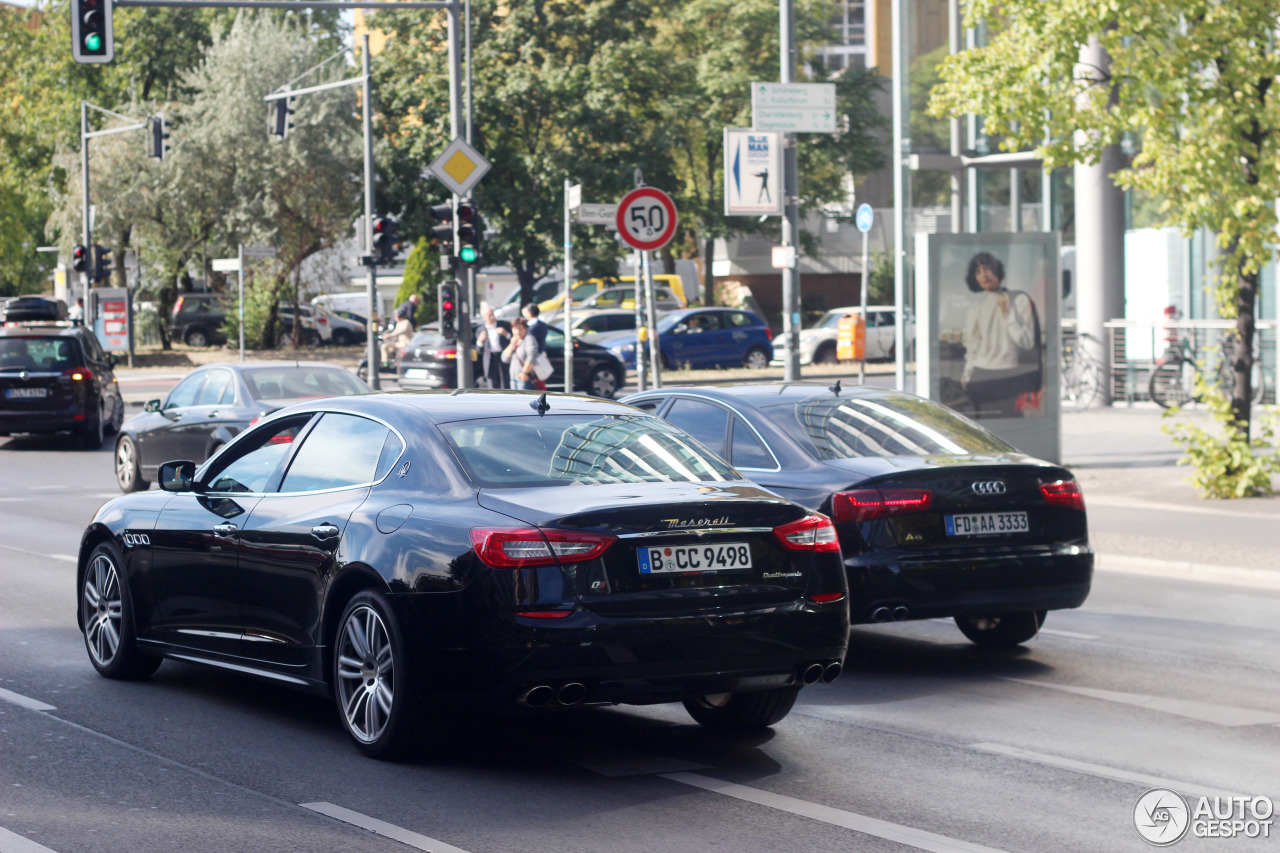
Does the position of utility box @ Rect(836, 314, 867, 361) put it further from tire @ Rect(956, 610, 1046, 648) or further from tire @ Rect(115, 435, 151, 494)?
tire @ Rect(956, 610, 1046, 648)

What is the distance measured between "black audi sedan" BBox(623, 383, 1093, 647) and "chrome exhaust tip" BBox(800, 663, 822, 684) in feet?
5.22

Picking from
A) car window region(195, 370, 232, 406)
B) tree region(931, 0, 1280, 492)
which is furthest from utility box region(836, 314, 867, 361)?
car window region(195, 370, 232, 406)

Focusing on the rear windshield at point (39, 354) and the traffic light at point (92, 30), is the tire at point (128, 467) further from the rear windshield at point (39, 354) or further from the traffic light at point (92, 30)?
the rear windshield at point (39, 354)

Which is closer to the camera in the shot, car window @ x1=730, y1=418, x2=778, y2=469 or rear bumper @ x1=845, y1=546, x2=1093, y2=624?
rear bumper @ x1=845, y1=546, x2=1093, y2=624

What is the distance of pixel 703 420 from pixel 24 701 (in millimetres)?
3813

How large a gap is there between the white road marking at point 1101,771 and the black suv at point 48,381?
19263 millimetres

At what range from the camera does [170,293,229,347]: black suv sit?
55.8 m

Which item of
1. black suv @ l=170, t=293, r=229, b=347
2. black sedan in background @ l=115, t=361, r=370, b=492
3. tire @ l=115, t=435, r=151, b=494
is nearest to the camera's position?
black sedan in background @ l=115, t=361, r=370, b=492

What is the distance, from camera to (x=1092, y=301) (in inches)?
1087

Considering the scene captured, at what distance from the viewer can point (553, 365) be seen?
32188mm

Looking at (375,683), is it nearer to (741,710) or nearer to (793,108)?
(741,710)

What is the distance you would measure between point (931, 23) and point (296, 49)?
2621 cm

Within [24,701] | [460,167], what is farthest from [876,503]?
[460,167]

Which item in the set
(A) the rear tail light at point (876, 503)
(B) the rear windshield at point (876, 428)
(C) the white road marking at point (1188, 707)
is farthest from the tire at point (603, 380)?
(C) the white road marking at point (1188, 707)
